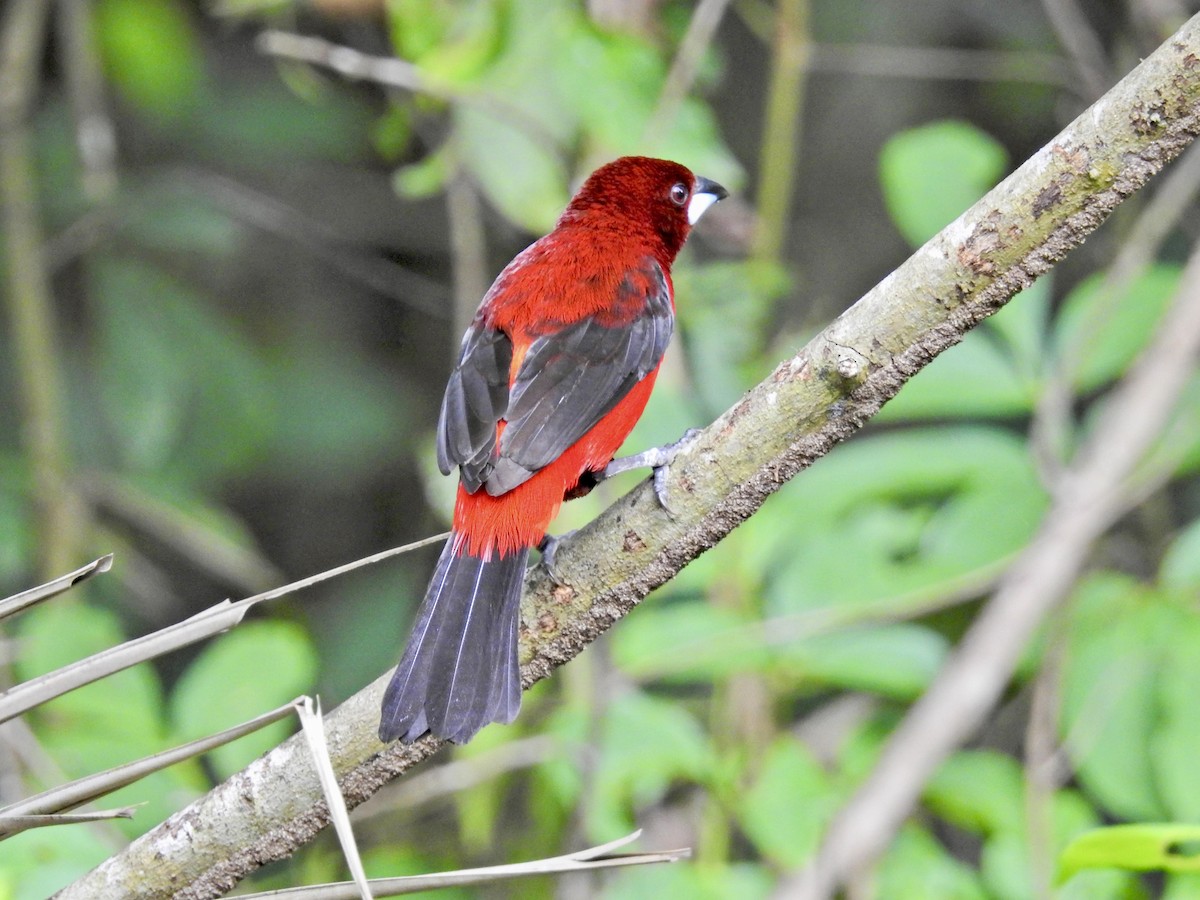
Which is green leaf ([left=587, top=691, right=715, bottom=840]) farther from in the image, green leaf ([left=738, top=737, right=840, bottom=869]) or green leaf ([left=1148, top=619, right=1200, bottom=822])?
green leaf ([left=1148, top=619, right=1200, bottom=822])

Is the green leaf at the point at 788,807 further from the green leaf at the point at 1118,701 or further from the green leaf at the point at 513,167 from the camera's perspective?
the green leaf at the point at 513,167

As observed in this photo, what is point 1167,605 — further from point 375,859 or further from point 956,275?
point 375,859

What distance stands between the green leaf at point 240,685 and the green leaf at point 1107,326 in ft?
6.67

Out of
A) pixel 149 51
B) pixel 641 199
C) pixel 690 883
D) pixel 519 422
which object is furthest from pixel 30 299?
pixel 690 883

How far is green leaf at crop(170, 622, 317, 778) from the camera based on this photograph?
2916 millimetres

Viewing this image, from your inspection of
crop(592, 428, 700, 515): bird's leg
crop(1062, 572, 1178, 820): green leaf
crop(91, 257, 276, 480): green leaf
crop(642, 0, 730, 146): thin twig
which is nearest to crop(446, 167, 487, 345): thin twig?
crop(642, 0, 730, 146): thin twig

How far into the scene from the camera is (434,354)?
5840 millimetres

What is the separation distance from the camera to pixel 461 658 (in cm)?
190

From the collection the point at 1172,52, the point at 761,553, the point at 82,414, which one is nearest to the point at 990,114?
the point at 761,553

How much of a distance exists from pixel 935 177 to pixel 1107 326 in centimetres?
60

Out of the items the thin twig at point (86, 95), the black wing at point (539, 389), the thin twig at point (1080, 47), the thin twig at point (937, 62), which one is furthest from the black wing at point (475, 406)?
the thin twig at point (1080, 47)

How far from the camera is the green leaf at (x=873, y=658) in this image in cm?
317

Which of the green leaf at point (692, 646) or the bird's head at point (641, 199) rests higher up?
the bird's head at point (641, 199)

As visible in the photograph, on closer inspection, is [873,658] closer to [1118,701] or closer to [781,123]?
[1118,701]
